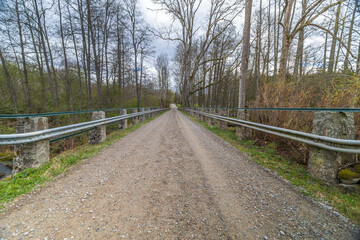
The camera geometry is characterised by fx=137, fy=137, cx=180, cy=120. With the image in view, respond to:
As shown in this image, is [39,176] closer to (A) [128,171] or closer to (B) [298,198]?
(A) [128,171]

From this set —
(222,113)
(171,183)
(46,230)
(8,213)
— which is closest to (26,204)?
(8,213)

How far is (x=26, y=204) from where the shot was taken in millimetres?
1646

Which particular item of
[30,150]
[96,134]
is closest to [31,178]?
[30,150]

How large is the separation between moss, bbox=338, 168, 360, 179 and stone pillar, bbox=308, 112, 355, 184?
7 cm

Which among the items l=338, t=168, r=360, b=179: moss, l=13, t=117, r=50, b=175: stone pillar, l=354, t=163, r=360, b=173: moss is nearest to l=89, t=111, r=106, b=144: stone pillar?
l=13, t=117, r=50, b=175: stone pillar

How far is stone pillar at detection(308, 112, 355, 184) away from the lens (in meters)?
2.14

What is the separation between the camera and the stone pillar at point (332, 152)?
214cm

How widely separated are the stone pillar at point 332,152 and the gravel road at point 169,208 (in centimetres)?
63

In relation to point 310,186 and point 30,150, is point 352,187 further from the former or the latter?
point 30,150

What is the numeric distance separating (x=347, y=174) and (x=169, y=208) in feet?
8.70

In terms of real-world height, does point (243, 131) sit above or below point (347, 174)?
above

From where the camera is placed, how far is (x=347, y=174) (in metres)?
2.03

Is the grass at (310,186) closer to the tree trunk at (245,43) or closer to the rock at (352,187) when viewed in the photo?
the rock at (352,187)

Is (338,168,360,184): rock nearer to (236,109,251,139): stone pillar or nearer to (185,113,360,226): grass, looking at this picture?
(185,113,360,226): grass
